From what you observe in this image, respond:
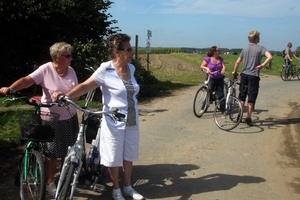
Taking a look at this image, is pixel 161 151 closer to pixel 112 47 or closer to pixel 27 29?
pixel 112 47

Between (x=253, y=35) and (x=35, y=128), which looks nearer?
(x=35, y=128)

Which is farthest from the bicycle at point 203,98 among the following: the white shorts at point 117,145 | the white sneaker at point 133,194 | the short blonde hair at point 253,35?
the white shorts at point 117,145

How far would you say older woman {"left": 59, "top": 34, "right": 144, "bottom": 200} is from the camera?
11.2 ft

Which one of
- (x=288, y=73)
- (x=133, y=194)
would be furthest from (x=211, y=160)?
(x=288, y=73)

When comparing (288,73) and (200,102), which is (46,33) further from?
(288,73)

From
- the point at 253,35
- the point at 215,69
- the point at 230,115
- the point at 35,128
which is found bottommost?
the point at 230,115

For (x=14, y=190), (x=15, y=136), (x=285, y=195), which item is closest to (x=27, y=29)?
(x=15, y=136)

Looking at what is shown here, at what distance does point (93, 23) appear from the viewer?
11891 millimetres

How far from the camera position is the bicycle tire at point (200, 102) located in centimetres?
825

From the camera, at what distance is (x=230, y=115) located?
289 inches

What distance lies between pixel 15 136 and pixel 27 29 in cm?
587

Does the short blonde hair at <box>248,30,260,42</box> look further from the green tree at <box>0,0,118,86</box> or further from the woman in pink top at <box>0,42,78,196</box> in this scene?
the green tree at <box>0,0,118,86</box>

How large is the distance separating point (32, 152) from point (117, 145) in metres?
0.85

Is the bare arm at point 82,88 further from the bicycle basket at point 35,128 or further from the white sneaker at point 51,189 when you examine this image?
the white sneaker at point 51,189
